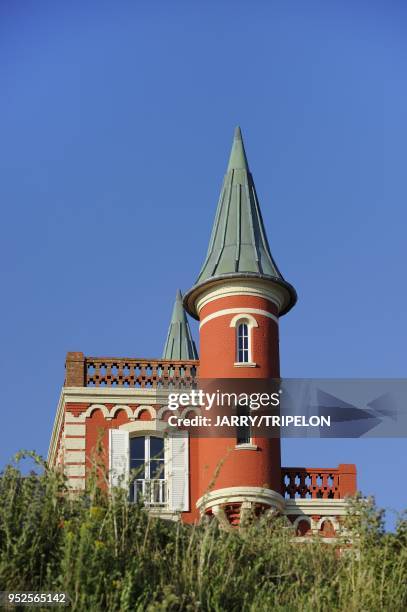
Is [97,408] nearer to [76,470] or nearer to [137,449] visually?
[137,449]

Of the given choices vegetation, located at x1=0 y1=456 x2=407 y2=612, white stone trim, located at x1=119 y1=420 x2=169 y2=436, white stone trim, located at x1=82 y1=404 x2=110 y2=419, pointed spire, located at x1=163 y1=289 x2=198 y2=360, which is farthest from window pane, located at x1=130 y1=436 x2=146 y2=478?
vegetation, located at x1=0 y1=456 x2=407 y2=612

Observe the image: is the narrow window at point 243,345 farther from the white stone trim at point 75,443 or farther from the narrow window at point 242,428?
the white stone trim at point 75,443

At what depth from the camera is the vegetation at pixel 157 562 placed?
14.4 metres

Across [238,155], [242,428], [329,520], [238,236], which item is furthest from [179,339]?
[329,520]

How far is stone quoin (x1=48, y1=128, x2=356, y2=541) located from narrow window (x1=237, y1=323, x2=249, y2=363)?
0.03 meters

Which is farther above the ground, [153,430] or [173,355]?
[173,355]

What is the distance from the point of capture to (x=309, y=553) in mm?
17328

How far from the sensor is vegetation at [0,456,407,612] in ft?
47.3

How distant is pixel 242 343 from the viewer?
34.6m

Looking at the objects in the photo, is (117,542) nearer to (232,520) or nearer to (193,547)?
(193,547)

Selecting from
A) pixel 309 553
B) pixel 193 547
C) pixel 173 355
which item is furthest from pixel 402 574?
pixel 173 355

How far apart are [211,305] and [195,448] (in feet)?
12.4

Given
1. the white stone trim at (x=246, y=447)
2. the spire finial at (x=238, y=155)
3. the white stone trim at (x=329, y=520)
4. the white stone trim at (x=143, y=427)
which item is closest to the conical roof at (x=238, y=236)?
the spire finial at (x=238, y=155)

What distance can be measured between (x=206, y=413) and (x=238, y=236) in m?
4.99
